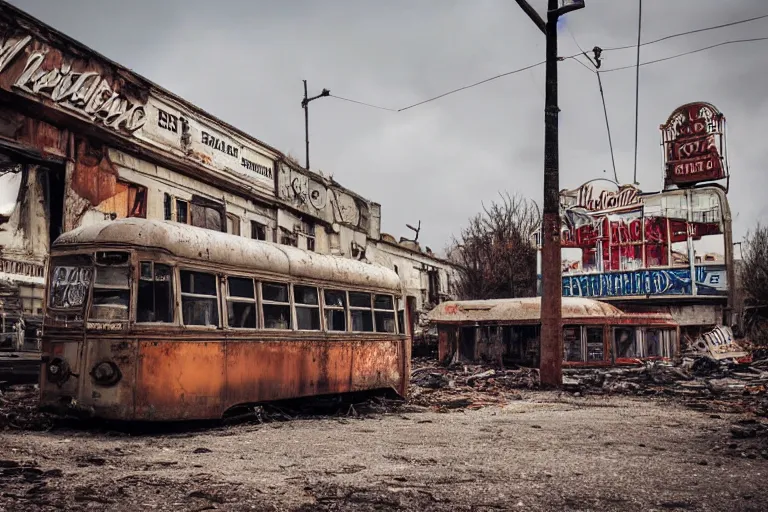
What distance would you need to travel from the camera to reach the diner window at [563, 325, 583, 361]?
23.7 m

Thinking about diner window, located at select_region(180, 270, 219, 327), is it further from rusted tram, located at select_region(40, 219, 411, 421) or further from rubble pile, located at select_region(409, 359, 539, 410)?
rubble pile, located at select_region(409, 359, 539, 410)

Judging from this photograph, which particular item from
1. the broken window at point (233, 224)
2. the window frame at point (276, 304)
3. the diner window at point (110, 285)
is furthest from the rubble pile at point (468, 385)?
the broken window at point (233, 224)

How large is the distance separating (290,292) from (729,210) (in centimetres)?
2587

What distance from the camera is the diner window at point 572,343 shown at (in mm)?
23719

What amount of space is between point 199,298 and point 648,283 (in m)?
26.8

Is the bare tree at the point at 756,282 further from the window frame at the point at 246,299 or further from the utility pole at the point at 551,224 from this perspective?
the window frame at the point at 246,299

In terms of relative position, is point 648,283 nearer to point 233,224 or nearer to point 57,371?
point 233,224

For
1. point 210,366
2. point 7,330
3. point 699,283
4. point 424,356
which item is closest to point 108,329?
point 210,366

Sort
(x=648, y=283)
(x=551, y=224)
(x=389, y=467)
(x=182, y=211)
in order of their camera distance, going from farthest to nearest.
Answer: (x=648, y=283), (x=182, y=211), (x=551, y=224), (x=389, y=467)

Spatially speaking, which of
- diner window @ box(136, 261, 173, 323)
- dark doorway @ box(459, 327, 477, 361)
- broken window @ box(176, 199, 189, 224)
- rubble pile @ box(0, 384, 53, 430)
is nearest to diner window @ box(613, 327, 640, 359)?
dark doorway @ box(459, 327, 477, 361)

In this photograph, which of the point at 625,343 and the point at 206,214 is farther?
the point at 625,343

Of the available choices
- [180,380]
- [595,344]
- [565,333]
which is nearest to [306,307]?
[180,380]

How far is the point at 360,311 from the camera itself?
12.9m

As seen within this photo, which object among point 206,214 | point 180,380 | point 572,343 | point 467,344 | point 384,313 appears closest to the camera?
point 180,380
